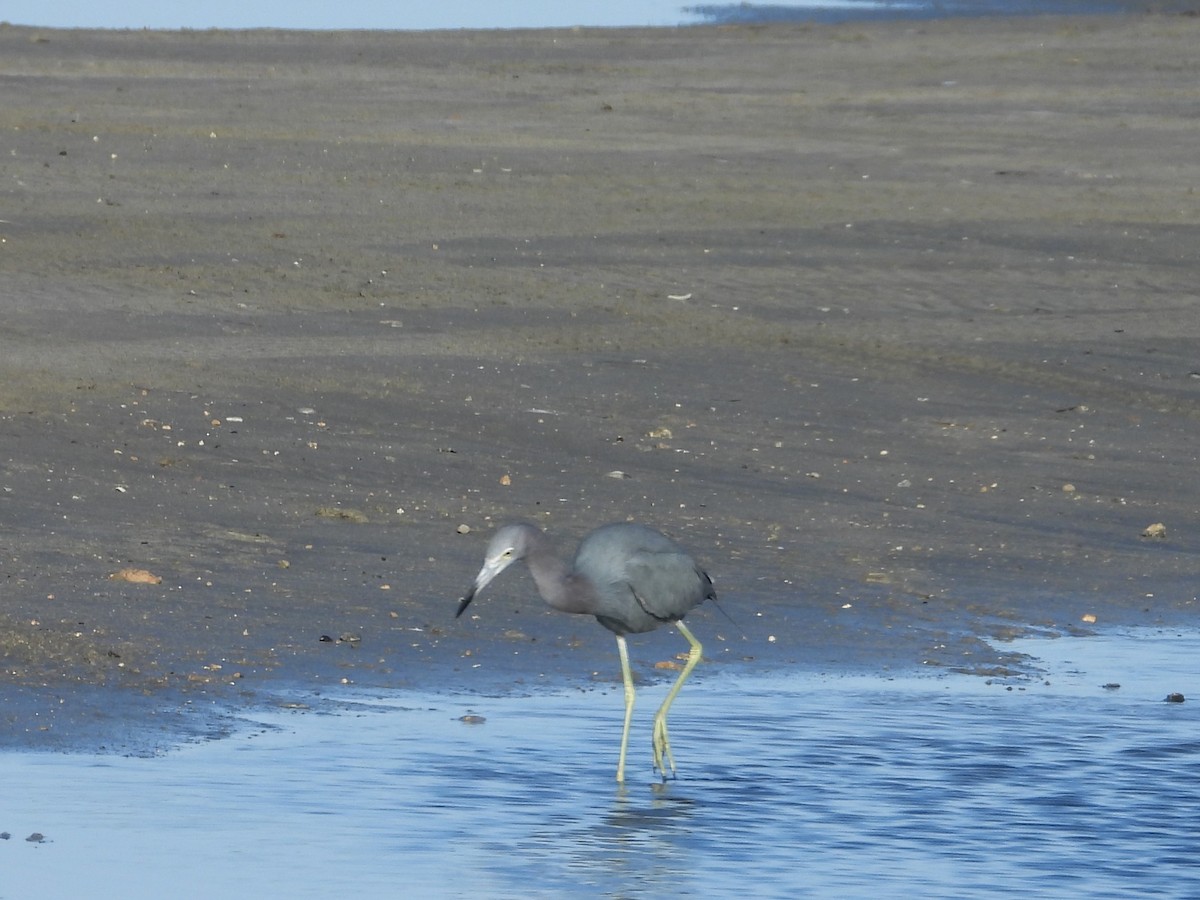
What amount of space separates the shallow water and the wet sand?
16.1 inches

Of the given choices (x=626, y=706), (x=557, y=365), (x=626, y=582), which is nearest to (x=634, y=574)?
(x=626, y=582)

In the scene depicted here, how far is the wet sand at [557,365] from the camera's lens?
902 centimetres

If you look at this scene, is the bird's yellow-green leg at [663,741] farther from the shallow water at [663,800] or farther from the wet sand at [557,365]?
the wet sand at [557,365]

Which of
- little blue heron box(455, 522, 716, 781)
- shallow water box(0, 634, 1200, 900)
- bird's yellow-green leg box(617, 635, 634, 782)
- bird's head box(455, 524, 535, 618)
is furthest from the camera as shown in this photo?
bird's yellow-green leg box(617, 635, 634, 782)

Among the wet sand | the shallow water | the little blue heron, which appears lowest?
the shallow water

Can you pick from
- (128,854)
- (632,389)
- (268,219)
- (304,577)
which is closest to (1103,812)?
(128,854)

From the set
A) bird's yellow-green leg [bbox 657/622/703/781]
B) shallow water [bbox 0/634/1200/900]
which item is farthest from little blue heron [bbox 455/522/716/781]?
shallow water [bbox 0/634/1200/900]

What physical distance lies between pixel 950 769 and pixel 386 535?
316cm

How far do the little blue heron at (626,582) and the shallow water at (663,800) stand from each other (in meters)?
0.38

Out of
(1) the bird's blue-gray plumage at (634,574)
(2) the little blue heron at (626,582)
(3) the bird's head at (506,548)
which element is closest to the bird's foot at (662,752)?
(2) the little blue heron at (626,582)

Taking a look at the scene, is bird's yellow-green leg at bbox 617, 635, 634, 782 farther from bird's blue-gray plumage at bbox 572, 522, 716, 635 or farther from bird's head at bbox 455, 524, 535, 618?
bird's head at bbox 455, 524, 535, 618

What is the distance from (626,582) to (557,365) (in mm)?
5724

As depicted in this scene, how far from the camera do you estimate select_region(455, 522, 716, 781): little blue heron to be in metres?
7.19

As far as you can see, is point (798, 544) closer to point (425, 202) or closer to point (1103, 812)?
point (1103, 812)
